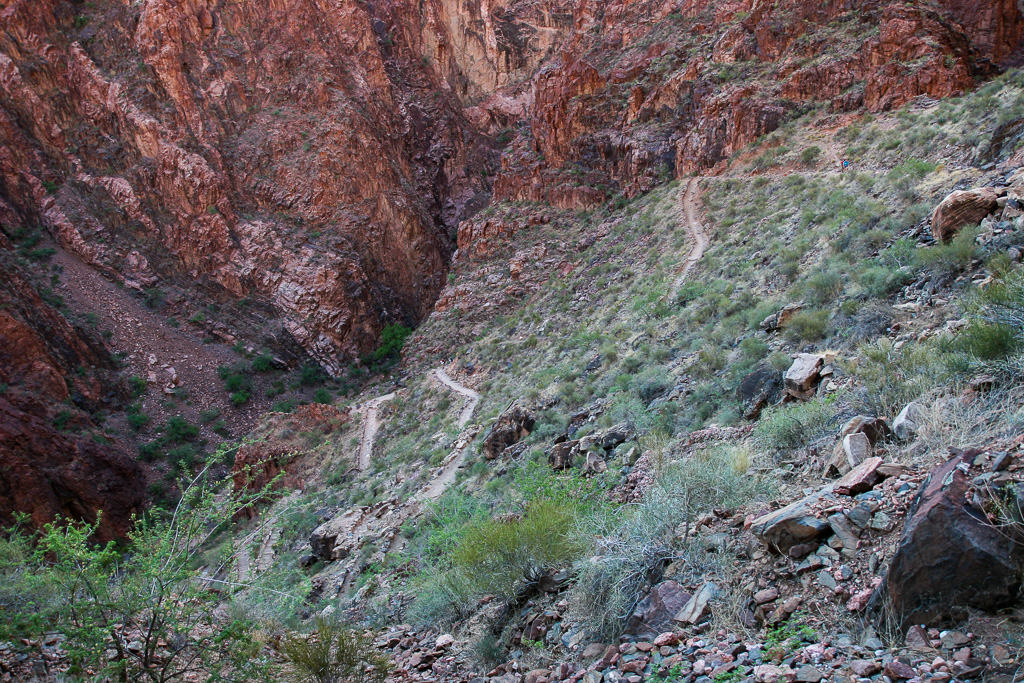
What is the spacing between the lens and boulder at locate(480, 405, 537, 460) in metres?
14.1

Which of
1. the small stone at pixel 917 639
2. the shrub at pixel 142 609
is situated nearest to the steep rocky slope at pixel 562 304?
the small stone at pixel 917 639

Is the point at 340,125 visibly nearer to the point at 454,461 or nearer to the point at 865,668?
the point at 454,461

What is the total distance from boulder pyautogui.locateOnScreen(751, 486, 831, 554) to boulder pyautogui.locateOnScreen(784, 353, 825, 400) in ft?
10.6

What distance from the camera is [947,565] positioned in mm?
3115

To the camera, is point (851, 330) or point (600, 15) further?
point (600, 15)

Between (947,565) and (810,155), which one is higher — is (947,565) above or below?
above

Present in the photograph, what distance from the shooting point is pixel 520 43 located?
49.8 metres

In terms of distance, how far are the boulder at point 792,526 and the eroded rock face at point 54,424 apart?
22.1 metres

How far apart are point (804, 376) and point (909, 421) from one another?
2.61 meters

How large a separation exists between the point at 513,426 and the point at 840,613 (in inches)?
437

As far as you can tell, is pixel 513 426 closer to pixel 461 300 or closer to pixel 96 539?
pixel 96 539

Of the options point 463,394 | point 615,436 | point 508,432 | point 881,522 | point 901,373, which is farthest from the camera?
point 463,394

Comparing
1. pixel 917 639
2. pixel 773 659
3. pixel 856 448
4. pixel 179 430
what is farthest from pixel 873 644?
pixel 179 430

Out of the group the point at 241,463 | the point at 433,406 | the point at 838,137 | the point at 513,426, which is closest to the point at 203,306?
the point at 241,463
